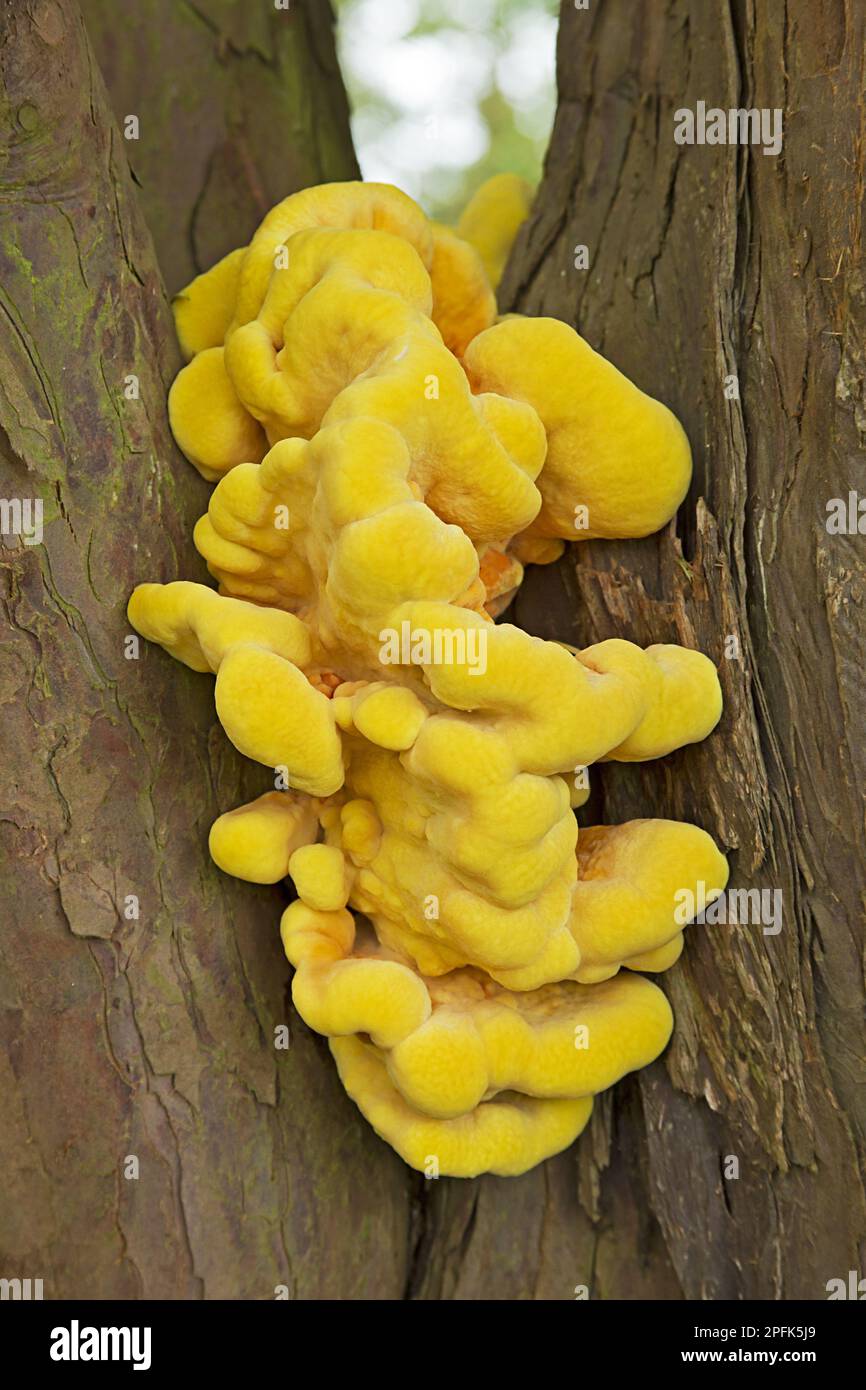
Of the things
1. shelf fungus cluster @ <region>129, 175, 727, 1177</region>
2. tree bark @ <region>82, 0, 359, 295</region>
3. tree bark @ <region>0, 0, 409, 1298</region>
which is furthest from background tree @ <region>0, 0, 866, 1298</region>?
tree bark @ <region>82, 0, 359, 295</region>

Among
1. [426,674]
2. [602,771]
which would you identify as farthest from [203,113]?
[602,771]

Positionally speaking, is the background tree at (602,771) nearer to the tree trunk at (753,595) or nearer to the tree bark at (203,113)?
the tree trunk at (753,595)

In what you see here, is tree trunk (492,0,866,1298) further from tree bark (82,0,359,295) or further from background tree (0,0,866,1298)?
tree bark (82,0,359,295)

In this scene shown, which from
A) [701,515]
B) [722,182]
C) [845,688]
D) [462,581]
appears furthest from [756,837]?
[722,182]

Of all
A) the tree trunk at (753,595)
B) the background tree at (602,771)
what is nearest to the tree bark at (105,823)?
the background tree at (602,771)

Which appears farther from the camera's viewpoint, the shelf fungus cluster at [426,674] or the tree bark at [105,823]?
the tree bark at [105,823]

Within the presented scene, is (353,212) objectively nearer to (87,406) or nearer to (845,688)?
(87,406)

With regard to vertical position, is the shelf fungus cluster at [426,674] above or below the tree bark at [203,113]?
below

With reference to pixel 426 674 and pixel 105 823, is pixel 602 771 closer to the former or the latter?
pixel 426 674
